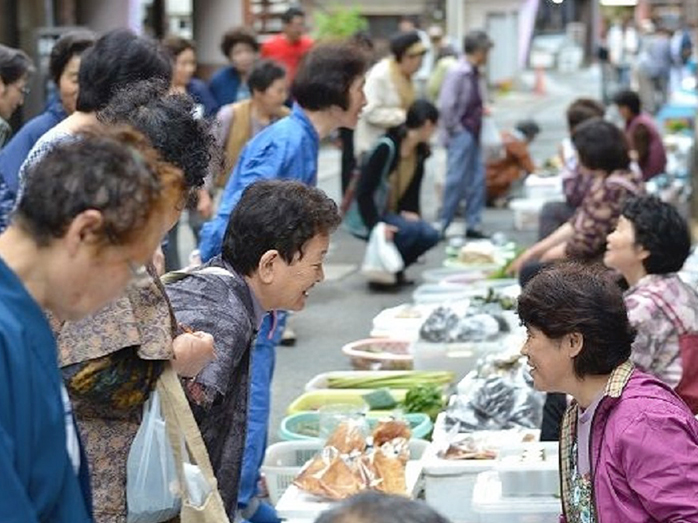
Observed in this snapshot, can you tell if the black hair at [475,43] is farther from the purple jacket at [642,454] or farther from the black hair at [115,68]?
the purple jacket at [642,454]

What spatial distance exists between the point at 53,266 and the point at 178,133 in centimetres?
138

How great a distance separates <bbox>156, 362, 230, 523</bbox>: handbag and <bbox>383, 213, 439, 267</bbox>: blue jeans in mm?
7596

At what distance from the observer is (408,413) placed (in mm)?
6699

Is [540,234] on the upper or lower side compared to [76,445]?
lower

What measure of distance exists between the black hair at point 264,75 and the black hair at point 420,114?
80.0 inches

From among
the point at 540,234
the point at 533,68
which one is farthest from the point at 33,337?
the point at 533,68

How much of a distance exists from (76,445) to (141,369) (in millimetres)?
607

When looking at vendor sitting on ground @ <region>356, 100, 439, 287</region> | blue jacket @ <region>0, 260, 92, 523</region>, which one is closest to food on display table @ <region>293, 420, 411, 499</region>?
blue jacket @ <region>0, 260, 92, 523</region>

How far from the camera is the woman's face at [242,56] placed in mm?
11398

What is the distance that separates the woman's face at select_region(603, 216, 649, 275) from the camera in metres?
5.59

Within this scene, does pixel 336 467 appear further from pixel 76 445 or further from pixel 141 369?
pixel 76 445

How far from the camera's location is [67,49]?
636cm

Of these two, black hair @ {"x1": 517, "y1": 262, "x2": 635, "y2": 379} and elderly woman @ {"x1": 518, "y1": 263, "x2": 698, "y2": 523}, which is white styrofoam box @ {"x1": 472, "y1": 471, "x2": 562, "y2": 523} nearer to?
elderly woman @ {"x1": 518, "y1": 263, "x2": 698, "y2": 523}

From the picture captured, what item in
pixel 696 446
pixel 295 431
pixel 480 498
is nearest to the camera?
pixel 696 446
